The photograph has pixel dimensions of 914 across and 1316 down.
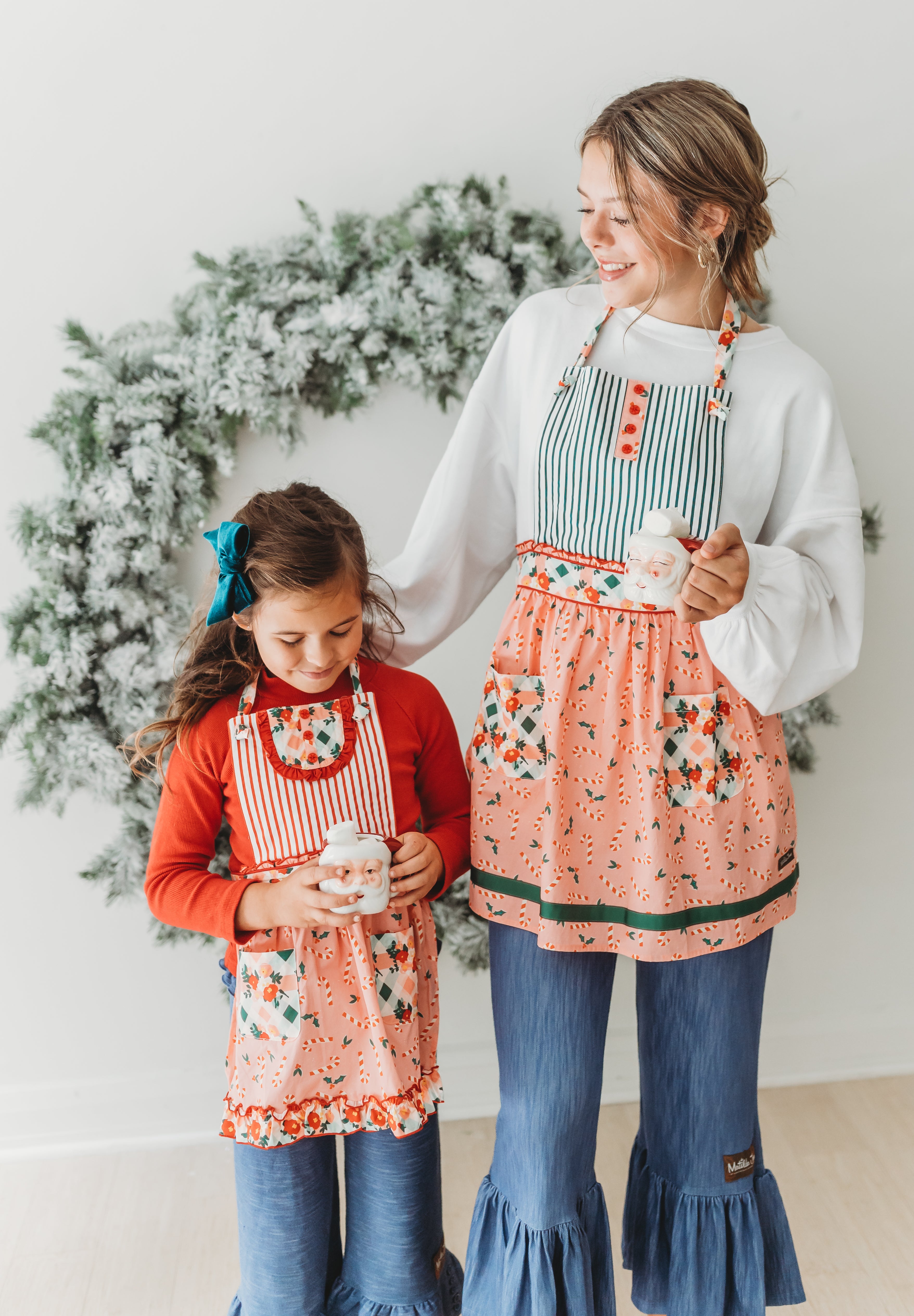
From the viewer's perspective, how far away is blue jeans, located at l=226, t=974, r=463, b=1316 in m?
1.18

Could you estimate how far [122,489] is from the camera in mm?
1592

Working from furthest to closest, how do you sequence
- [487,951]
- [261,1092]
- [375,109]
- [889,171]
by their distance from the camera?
Result: [487,951] < [889,171] < [375,109] < [261,1092]

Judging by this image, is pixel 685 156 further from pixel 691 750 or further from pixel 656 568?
pixel 691 750

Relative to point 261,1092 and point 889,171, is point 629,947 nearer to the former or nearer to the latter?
point 261,1092

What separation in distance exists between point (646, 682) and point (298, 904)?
443mm

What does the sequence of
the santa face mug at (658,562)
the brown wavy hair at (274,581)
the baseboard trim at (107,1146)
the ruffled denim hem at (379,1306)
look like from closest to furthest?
the santa face mug at (658,562), the brown wavy hair at (274,581), the ruffled denim hem at (379,1306), the baseboard trim at (107,1146)

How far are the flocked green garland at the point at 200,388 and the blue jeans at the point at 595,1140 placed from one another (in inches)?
30.7

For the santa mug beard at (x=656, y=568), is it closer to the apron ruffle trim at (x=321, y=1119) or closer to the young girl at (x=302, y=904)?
the young girl at (x=302, y=904)

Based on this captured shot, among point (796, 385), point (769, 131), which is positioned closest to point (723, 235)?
point (796, 385)

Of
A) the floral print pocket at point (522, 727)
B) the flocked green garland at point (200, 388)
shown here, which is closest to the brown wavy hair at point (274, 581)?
the floral print pocket at point (522, 727)

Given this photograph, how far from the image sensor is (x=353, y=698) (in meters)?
1.21

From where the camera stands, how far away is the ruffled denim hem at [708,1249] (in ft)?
4.20

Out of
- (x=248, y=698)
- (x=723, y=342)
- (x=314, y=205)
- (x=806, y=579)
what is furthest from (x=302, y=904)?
(x=314, y=205)

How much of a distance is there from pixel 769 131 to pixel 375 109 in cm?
62
